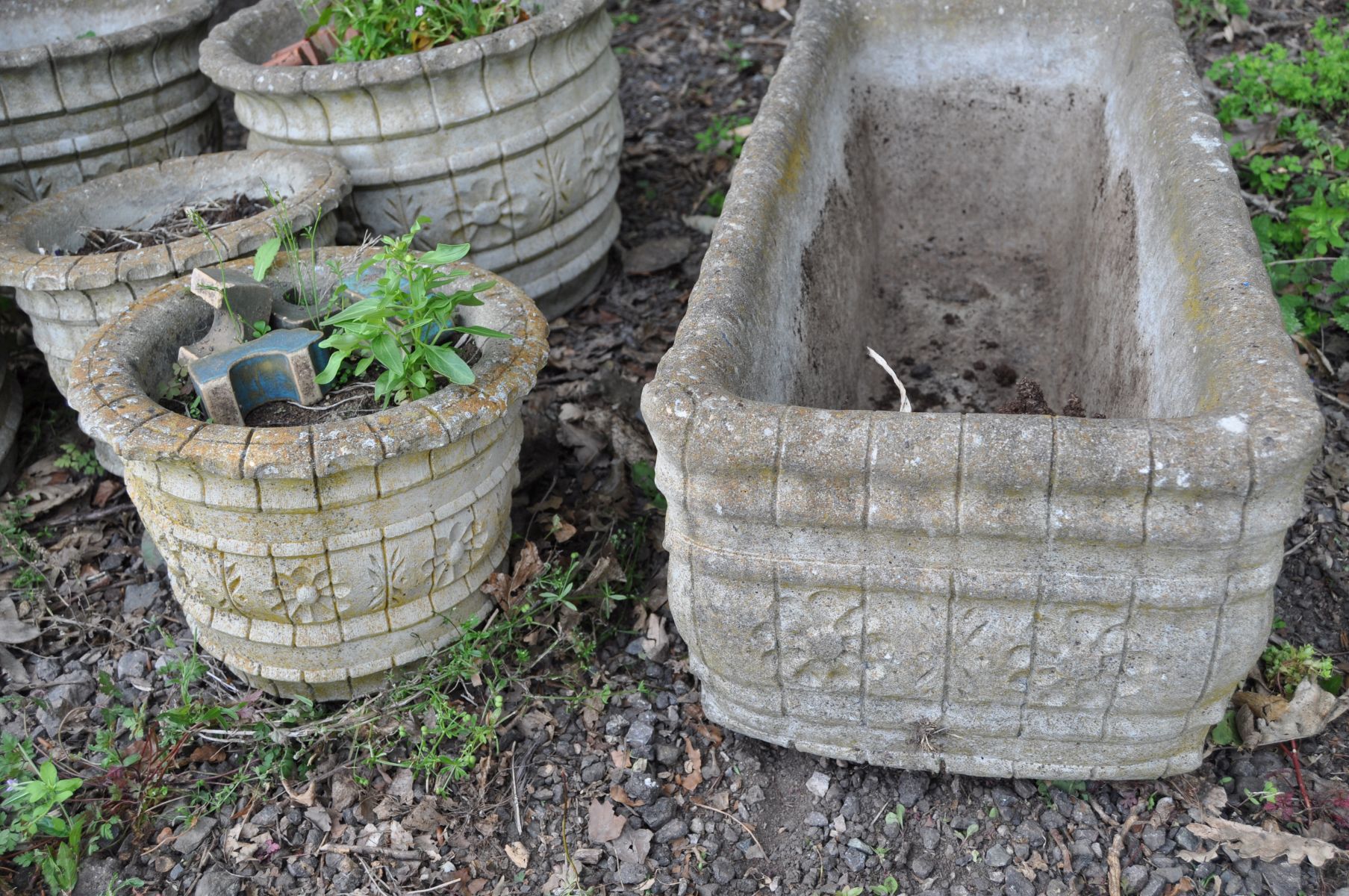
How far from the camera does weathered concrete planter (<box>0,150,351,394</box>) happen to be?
9.04 ft

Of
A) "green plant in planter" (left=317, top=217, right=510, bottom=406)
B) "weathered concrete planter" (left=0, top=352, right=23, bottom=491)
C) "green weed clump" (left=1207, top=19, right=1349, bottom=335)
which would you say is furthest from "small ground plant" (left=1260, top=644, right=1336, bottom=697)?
"weathered concrete planter" (left=0, top=352, right=23, bottom=491)

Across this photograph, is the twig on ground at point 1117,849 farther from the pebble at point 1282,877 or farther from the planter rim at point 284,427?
the planter rim at point 284,427

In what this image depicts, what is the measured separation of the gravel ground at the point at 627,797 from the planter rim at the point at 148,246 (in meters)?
0.76

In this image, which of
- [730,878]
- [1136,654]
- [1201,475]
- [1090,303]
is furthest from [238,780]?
[1090,303]

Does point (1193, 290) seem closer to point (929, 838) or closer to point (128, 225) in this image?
point (929, 838)

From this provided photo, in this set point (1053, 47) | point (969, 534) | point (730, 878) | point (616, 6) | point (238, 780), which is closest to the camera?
point (969, 534)

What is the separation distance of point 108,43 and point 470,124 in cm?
109

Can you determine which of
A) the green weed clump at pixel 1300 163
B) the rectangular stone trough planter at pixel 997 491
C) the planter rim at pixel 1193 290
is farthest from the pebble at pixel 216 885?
the green weed clump at pixel 1300 163

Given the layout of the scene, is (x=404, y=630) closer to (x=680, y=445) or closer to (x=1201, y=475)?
(x=680, y=445)

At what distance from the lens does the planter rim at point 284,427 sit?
2166mm

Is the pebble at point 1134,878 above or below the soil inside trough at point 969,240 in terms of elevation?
below

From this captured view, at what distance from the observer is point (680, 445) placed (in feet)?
6.07

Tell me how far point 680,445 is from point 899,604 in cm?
45

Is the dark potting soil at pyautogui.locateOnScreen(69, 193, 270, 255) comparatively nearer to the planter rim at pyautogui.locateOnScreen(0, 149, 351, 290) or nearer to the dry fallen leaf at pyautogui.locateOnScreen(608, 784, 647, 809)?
the planter rim at pyautogui.locateOnScreen(0, 149, 351, 290)
